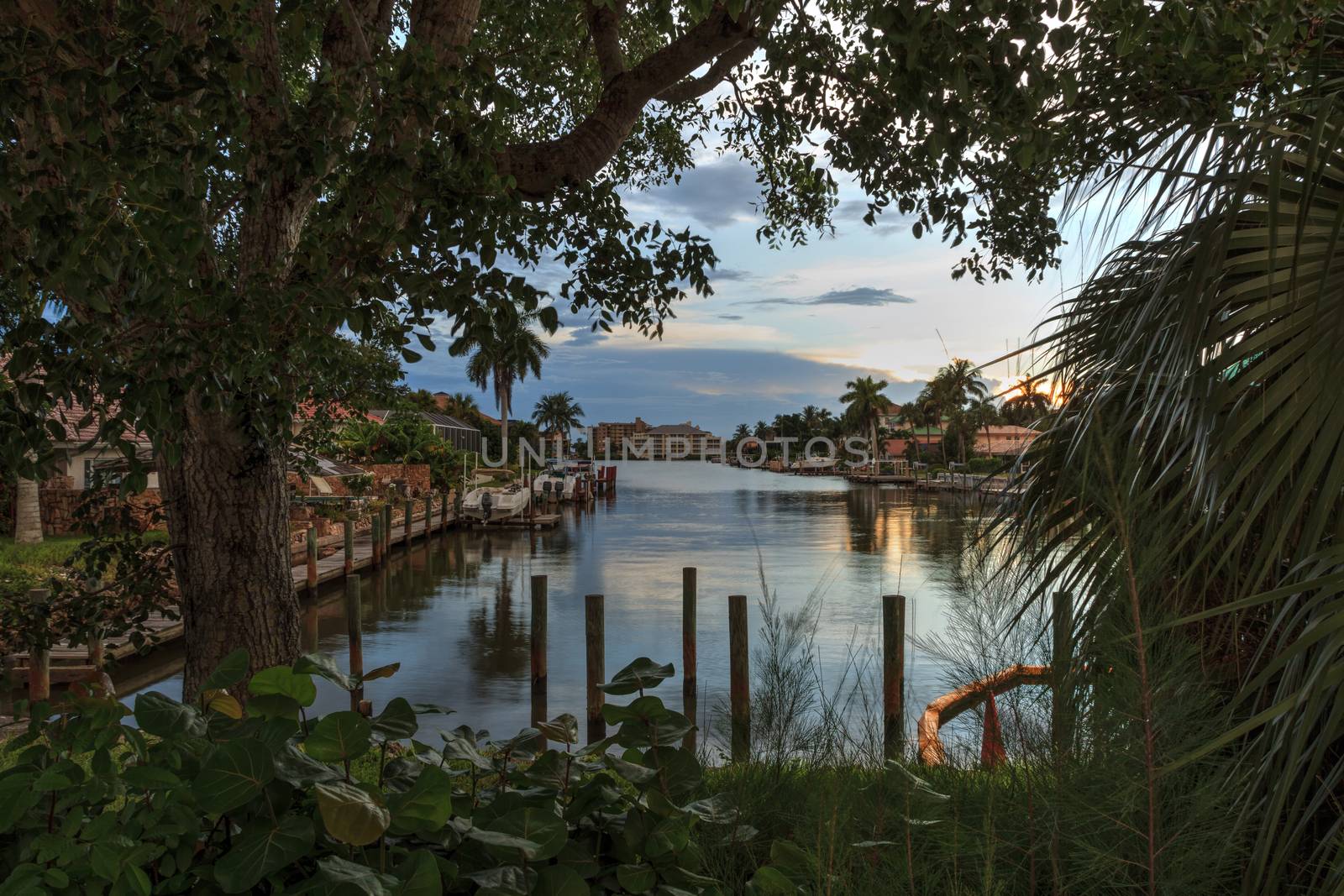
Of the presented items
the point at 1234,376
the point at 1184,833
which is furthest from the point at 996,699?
the point at 1234,376

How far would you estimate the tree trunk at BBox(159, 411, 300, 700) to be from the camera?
4.67m

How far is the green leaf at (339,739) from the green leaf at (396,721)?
188 millimetres

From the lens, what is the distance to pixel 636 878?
184 centimetres

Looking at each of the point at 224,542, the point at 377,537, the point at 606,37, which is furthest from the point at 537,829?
the point at 377,537

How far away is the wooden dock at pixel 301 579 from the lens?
10.3 m

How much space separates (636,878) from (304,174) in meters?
2.79

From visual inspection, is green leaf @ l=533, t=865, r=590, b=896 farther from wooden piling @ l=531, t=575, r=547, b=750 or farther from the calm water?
wooden piling @ l=531, t=575, r=547, b=750

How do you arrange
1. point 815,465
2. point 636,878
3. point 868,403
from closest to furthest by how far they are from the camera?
point 636,878, point 868,403, point 815,465

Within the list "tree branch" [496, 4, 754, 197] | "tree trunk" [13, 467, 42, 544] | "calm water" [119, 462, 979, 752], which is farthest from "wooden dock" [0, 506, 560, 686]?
"tree trunk" [13, 467, 42, 544]

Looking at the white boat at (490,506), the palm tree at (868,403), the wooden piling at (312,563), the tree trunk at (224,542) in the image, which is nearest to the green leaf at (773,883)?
the tree trunk at (224,542)

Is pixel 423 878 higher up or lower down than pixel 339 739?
lower down

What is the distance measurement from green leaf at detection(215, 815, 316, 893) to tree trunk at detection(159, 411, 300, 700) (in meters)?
3.32

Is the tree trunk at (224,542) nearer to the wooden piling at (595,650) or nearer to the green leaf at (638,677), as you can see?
the green leaf at (638,677)

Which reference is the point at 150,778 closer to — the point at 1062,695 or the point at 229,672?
the point at 229,672
